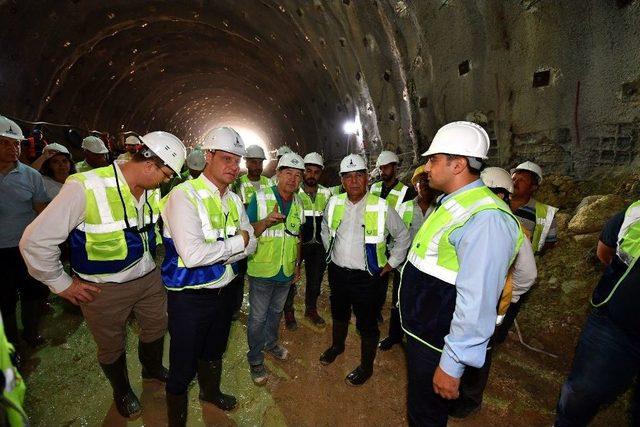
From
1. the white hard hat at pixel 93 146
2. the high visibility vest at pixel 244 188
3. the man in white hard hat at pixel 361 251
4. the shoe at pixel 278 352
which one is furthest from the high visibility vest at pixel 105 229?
the white hard hat at pixel 93 146

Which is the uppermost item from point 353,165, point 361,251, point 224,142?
point 224,142

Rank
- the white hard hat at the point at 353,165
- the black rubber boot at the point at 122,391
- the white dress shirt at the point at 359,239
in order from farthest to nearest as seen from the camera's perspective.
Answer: the white hard hat at the point at 353,165 → the white dress shirt at the point at 359,239 → the black rubber boot at the point at 122,391

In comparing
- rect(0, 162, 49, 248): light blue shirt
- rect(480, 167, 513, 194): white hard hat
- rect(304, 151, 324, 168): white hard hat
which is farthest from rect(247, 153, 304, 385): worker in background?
rect(0, 162, 49, 248): light blue shirt

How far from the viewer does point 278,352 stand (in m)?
3.72

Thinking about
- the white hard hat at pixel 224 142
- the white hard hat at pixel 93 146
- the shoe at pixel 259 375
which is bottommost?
the shoe at pixel 259 375

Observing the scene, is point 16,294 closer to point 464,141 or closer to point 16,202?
point 16,202

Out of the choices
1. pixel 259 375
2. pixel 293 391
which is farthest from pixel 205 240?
pixel 293 391

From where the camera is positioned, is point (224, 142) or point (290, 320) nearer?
point (224, 142)

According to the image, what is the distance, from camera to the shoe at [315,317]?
4.49 metres

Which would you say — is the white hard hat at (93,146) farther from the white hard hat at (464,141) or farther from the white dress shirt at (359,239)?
the white hard hat at (464,141)

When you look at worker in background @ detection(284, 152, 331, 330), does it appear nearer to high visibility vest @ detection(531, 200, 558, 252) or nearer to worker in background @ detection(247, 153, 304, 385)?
worker in background @ detection(247, 153, 304, 385)

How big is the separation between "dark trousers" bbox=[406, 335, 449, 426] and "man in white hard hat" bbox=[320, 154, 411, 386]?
1078mm

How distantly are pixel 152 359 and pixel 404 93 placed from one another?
6384 mm

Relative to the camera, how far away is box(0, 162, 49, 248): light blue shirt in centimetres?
329
